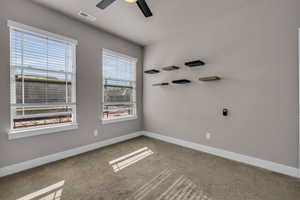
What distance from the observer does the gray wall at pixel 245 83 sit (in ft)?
7.22

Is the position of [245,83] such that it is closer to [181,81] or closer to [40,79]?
[181,81]

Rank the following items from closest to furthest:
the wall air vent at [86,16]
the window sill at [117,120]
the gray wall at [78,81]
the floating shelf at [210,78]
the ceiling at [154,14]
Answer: the gray wall at [78,81]
the ceiling at [154,14]
the wall air vent at [86,16]
the floating shelf at [210,78]
the window sill at [117,120]

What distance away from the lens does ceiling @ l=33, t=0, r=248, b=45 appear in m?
2.34

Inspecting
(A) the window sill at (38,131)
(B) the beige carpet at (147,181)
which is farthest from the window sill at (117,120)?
(B) the beige carpet at (147,181)

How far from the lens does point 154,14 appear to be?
2.63 metres

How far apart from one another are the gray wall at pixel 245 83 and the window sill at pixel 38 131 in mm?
2452

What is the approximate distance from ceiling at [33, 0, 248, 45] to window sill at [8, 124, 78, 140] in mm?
2183

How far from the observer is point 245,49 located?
8.37 ft

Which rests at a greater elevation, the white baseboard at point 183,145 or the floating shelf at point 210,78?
the floating shelf at point 210,78

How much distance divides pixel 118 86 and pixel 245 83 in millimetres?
2911

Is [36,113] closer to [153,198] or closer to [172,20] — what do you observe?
[153,198]

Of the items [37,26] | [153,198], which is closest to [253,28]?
[153,198]

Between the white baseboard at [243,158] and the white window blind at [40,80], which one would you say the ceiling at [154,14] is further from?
the white baseboard at [243,158]

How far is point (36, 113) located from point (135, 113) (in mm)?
2373
